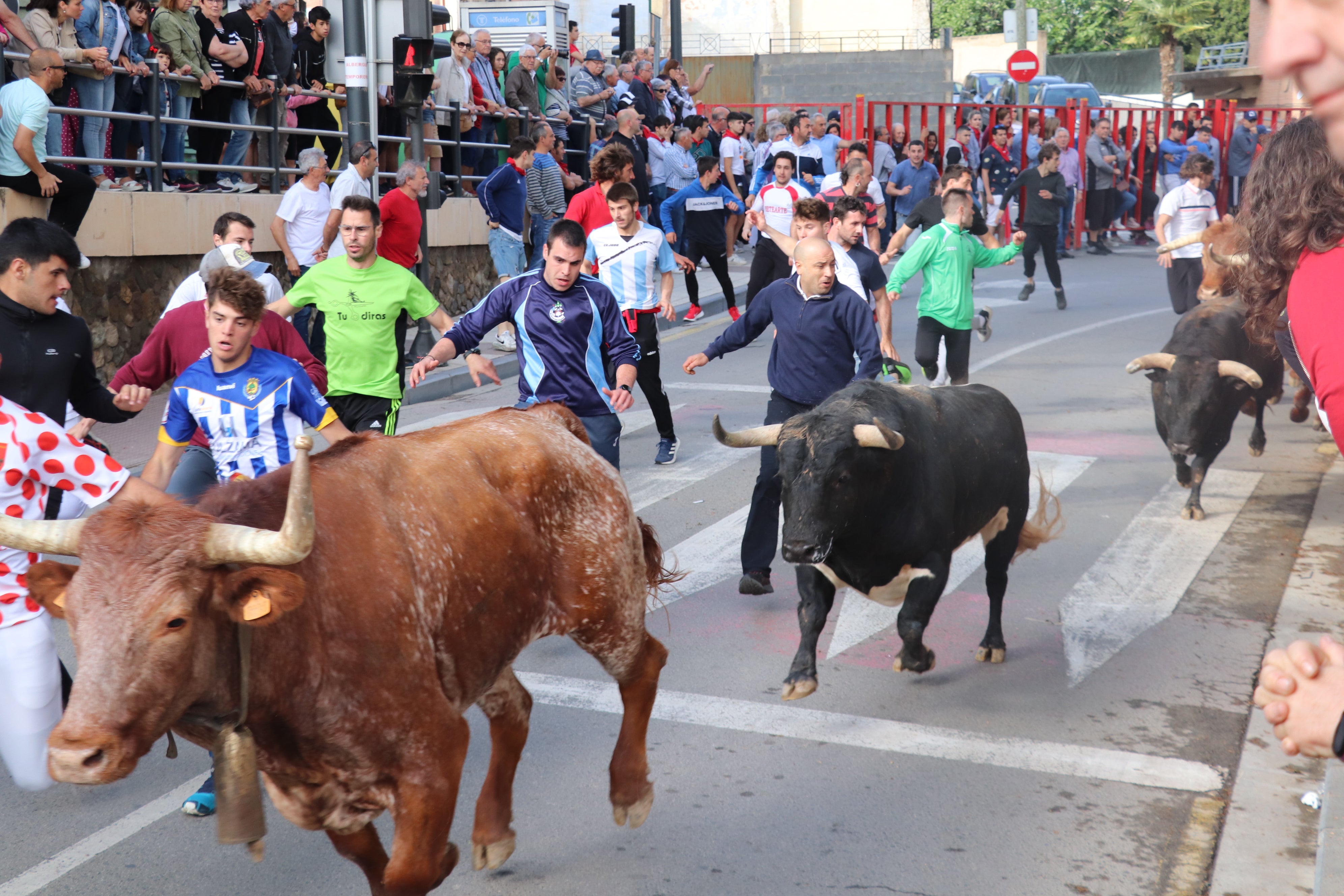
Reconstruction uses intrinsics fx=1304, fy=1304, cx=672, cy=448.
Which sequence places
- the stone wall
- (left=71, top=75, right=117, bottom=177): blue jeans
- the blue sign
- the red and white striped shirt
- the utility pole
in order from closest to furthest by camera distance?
1. (left=71, top=75, right=117, bottom=177): blue jeans
2. the stone wall
3. the red and white striped shirt
4. the blue sign
5. the utility pole

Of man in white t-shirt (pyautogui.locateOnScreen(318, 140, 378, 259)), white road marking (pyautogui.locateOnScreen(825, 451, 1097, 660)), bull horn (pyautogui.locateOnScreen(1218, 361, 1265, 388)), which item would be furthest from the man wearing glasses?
bull horn (pyautogui.locateOnScreen(1218, 361, 1265, 388))

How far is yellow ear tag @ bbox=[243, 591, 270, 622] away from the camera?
3.08m

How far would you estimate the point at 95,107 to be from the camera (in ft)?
38.4

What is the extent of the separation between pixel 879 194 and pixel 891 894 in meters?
17.9

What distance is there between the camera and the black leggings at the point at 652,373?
10133mm

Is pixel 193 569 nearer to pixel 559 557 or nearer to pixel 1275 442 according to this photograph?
pixel 559 557

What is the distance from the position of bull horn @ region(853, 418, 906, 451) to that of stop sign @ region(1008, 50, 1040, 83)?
26942 millimetres

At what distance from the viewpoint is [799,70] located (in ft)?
155

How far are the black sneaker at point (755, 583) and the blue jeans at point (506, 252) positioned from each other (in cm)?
906

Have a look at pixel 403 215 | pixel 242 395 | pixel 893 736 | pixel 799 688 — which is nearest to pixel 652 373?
pixel 403 215

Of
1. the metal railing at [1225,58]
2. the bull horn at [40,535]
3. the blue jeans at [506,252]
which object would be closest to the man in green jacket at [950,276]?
the blue jeans at [506,252]

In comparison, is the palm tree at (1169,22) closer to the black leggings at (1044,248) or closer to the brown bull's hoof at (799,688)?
the black leggings at (1044,248)

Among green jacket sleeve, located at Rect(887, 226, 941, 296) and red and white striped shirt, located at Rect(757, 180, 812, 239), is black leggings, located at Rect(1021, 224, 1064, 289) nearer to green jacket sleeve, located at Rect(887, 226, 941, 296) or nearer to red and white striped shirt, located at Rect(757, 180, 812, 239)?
red and white striped shirt, located at Rect(757, 180, 812, 239)

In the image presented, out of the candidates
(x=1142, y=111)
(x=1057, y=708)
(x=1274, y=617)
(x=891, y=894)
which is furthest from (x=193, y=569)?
(x=1142, y=111)
